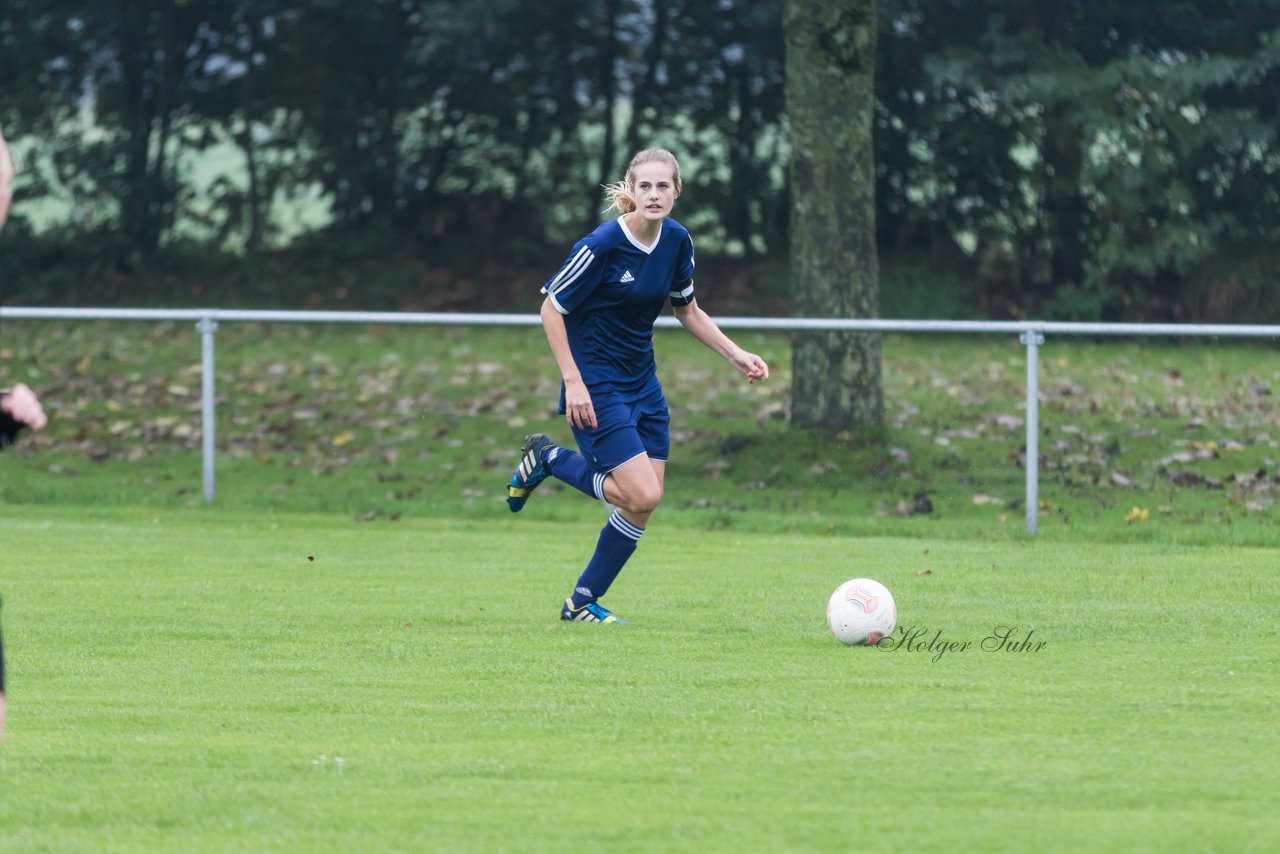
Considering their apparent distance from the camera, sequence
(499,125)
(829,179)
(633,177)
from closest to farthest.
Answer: (633,177) < (829,179) < (499,125)

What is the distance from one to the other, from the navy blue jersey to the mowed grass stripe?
1109mm

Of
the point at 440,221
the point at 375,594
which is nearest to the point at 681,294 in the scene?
the point at 375,594

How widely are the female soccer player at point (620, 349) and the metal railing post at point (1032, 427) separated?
3876mm

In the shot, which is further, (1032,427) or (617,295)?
(1032,427)

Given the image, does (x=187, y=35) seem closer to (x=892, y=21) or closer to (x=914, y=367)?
(x=892, y=21)

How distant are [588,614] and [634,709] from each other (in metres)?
2.13

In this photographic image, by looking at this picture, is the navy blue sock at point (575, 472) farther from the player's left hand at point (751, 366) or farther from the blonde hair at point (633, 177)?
the blonde hair at point (633, 177)

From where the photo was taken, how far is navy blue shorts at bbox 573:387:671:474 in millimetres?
7848

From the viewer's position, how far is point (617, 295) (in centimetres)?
782


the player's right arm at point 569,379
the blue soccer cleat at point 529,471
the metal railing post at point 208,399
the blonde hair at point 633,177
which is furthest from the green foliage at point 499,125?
the player's right arm at point 569,379

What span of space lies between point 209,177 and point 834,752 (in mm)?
23198

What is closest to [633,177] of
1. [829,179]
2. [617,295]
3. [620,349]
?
[617,295]

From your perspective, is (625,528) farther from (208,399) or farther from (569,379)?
(208,399)

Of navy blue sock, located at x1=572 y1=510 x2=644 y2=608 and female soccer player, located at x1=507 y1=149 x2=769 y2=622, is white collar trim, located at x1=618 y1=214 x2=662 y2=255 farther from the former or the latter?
navy blue sock, located at x1=572 y1=510 x2=644 y2=608
